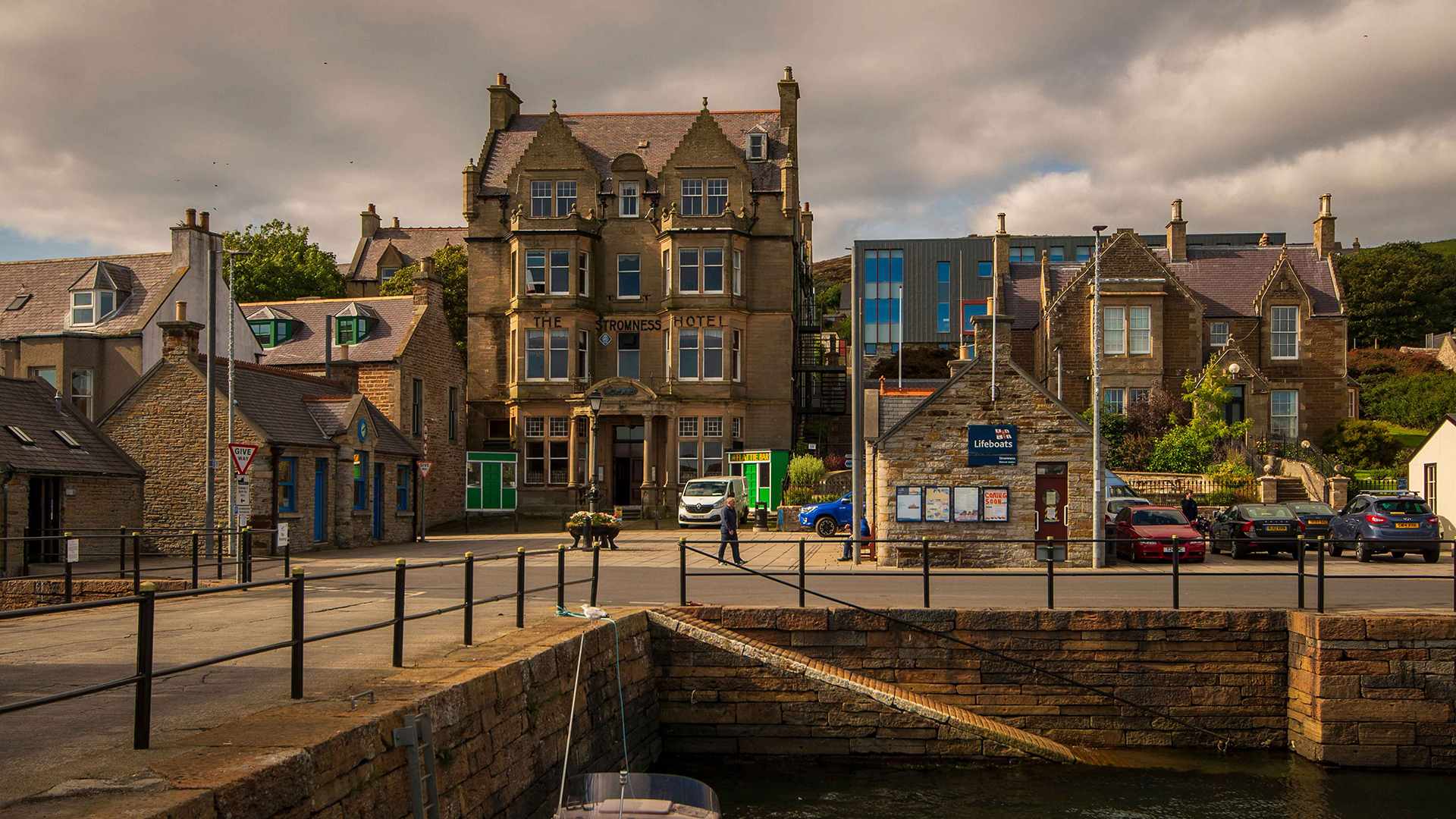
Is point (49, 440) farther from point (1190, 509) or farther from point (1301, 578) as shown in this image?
point (1190, 509)

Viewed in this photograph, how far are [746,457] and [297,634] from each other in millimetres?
32631

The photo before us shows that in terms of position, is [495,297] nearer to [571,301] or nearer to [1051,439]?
[571,301]

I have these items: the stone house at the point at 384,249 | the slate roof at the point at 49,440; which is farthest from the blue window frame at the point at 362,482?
the stone house at the point at 384,249

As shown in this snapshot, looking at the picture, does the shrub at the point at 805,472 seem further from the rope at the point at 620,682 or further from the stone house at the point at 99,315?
the rope at the point at 620,682

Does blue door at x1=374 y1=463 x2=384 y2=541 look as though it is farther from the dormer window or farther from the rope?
the rope

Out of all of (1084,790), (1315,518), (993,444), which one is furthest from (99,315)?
(1315,518)

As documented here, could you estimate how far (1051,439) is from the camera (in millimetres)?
23703

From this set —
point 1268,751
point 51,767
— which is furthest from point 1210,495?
point 51,767

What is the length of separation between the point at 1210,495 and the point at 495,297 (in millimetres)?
29453

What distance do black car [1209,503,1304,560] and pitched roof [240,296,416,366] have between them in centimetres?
2778

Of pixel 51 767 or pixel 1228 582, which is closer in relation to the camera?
pixel 51 767

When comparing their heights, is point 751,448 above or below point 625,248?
below

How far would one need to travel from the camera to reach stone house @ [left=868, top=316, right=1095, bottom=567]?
23.6 meters

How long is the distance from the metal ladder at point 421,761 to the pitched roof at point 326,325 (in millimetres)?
32412
